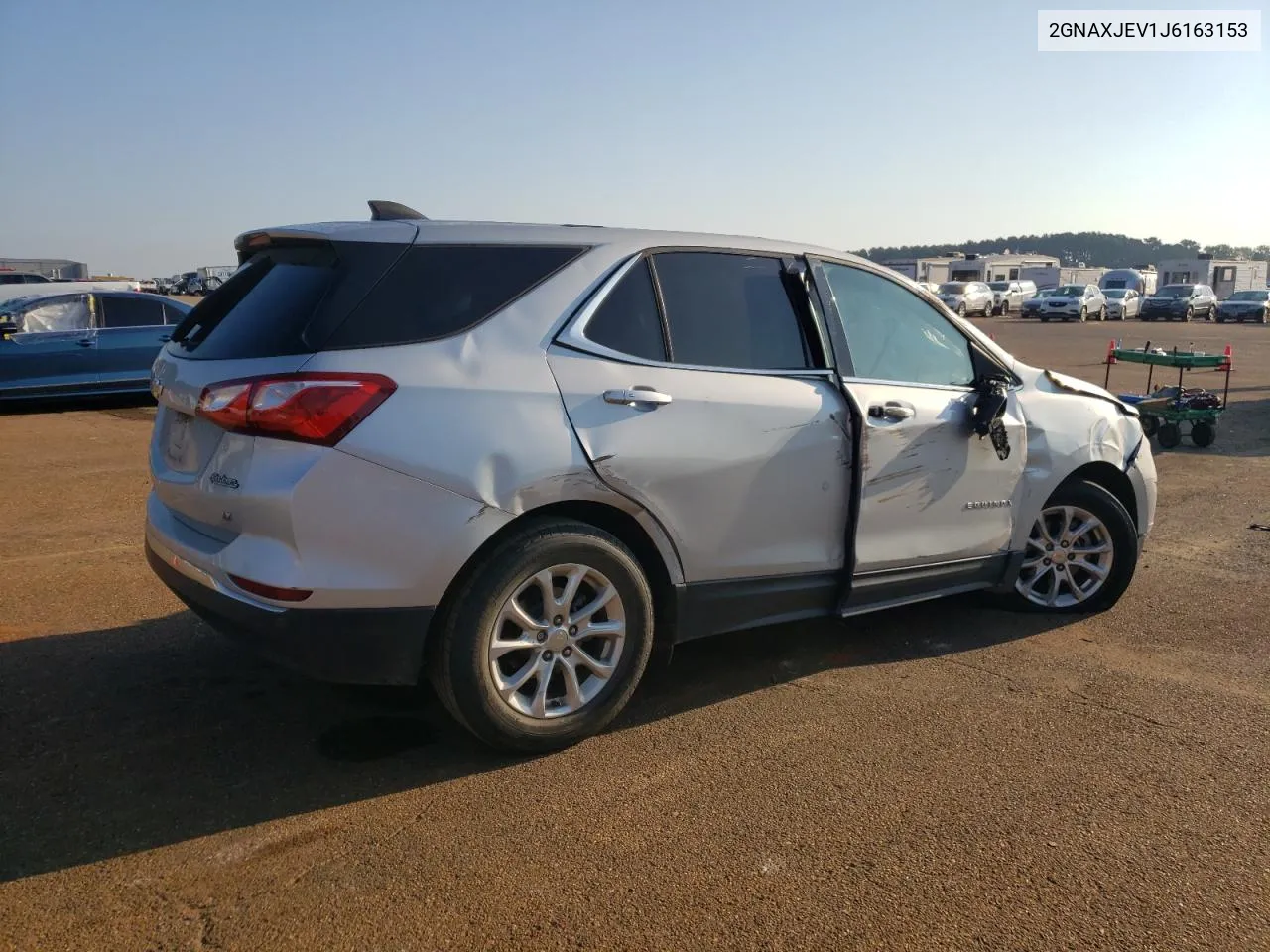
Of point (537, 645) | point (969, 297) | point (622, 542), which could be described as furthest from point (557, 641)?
point (969, 297)

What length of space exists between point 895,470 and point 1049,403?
1.15 meters

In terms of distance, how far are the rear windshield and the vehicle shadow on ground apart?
1360 mm

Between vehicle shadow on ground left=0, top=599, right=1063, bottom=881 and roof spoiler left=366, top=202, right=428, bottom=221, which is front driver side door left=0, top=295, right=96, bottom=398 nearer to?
A: vehicle shadow on ground left=0, top=599, right=1063, bottom=881

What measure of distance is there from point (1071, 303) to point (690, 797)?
4672 centimetres

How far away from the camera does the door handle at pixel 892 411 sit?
14.0 feet

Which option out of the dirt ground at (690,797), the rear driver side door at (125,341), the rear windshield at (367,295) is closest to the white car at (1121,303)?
the rear driver side door at (125,341)

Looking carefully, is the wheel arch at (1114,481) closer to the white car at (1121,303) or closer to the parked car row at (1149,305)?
the parked car row at (1149,305)

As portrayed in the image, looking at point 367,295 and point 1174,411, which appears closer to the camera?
point 367,295

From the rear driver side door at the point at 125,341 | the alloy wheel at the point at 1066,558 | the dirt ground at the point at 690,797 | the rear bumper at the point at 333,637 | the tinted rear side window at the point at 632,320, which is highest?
the tinted rear side window at the point at 632,320

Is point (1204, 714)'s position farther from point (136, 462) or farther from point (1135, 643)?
point (136, 462)

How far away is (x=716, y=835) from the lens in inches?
123

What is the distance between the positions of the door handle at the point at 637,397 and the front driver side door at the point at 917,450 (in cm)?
92

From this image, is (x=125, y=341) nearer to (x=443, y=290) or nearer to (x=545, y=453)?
(x=443, y=290)

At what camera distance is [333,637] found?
3.23 metres
